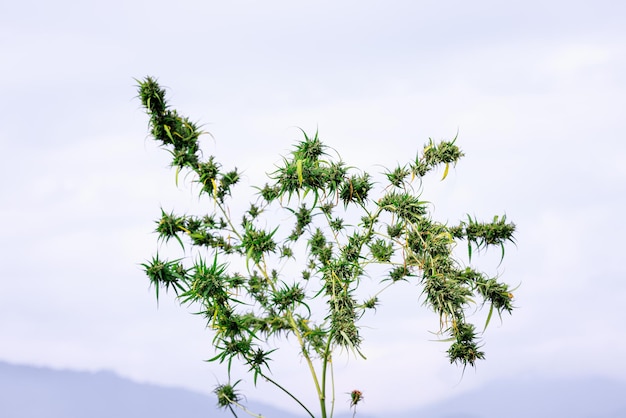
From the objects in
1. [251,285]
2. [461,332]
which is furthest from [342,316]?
[251,285]

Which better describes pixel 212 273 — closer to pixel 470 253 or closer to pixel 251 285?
pixel 251 285

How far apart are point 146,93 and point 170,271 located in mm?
1952

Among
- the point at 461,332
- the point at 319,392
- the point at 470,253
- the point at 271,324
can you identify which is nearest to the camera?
the point at 461,332

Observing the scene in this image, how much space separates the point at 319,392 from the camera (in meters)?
8.60

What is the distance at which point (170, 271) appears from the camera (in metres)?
7.66

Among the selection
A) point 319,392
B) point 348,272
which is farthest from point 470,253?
point 319,392

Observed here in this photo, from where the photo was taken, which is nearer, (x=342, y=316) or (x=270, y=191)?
(x=342, y=316)

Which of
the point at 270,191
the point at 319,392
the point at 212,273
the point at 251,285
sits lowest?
the point at 319,392

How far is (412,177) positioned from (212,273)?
242cm

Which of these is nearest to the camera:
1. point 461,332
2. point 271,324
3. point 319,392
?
point 461,332

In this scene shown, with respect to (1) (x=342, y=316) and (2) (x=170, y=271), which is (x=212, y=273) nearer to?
(2) (x=170, y=271)

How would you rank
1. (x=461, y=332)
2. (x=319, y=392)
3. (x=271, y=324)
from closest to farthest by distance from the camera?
(x=461, y=332) < (x=319, y=392) < (x=271, y=324)

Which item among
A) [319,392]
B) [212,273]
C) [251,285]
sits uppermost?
[251,285]

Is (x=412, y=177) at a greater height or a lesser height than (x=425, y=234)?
greater
